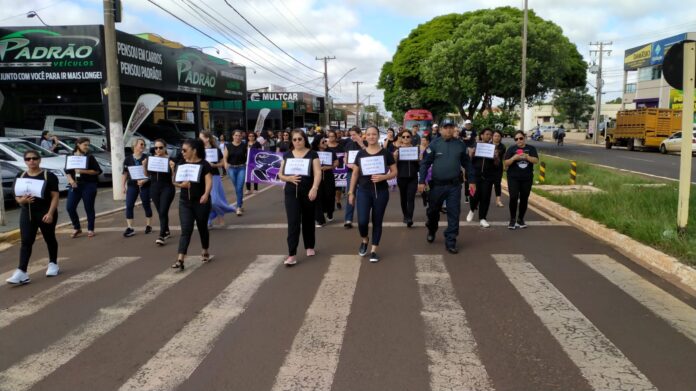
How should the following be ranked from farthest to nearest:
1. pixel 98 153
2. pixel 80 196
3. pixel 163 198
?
pixel 98 153 → pixel 80 196 → pixel 163 198

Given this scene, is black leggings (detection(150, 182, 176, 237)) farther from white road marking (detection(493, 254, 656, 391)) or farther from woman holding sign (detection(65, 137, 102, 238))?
white road marking (detection(493, 254, 656, 391))

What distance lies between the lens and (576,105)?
3494 inches

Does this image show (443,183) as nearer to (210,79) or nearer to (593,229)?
(593,229)

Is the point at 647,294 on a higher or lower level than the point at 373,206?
lower

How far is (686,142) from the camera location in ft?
23.5

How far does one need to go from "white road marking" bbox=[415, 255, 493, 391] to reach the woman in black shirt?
599cm

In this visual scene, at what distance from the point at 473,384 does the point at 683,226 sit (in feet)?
17.1

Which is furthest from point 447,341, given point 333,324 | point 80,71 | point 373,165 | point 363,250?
point 80,71

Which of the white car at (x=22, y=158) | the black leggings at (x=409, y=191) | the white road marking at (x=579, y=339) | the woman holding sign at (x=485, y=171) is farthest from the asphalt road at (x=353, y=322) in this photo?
the white car at (x=22, y=158)

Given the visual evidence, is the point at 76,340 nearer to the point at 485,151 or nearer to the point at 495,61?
the point at 485,151

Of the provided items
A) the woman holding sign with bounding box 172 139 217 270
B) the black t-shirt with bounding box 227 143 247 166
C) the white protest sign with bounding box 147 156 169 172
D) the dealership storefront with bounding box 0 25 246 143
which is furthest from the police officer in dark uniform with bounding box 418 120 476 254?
the dealership storefront with bounding box 0 25 246 143

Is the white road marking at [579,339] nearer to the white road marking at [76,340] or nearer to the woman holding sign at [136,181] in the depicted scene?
the white road marking at [76,340]

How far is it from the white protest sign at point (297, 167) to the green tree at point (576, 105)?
87384 mm

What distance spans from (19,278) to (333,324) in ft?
13.6
